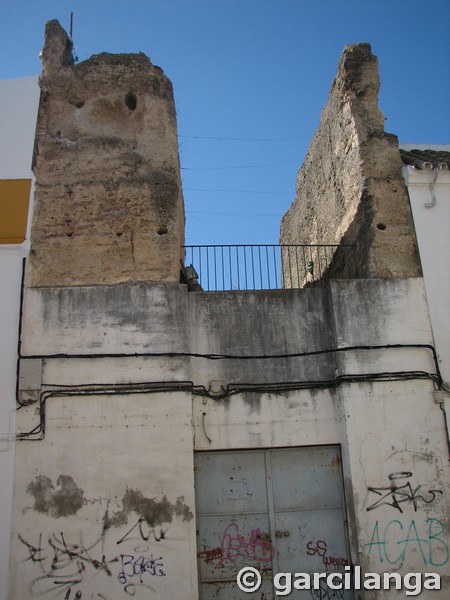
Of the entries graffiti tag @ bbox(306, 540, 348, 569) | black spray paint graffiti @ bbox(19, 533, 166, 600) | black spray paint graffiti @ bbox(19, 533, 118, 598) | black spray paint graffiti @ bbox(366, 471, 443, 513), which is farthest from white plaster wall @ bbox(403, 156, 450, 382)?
black spray paint graffiti @ bbox(19, 533, 118, 598)

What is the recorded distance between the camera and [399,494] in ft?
26.5

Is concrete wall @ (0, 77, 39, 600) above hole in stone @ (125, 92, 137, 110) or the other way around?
the other way around

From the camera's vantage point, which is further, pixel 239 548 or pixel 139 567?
pixel 239 548

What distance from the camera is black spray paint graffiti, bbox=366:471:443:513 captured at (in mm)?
8031

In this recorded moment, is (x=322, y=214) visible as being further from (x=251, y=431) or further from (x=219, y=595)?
(x=219, y=595)

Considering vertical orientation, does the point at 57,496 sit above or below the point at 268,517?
above

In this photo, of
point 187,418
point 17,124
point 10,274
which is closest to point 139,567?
point 187,418

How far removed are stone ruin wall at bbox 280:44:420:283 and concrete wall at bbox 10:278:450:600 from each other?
23.0 inches

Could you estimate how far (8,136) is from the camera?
937 cm

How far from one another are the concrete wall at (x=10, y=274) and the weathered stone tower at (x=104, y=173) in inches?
7.0

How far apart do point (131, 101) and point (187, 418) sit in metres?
5.14

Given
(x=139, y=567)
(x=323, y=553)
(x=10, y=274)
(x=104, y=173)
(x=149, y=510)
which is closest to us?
(x=139, y=567)

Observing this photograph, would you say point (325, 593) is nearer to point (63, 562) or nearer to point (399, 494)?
point (399, 494)

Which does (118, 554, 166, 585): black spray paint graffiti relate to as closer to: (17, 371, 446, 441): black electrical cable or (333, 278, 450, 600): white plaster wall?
(17, 371, 446, 441): black electrical cable
